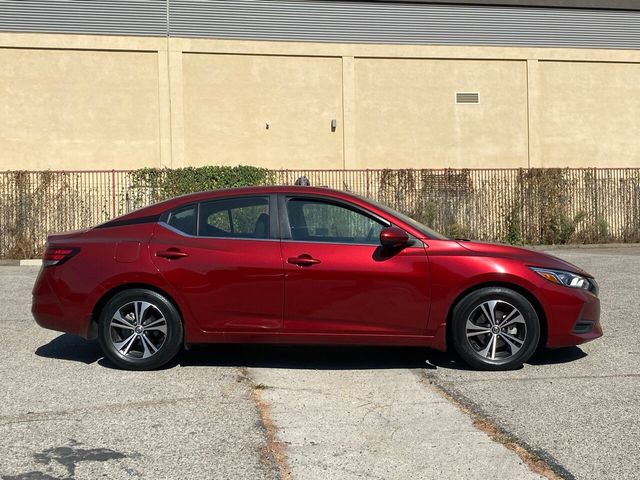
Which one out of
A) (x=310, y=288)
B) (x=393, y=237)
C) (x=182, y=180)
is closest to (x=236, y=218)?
(x=310, y=288)

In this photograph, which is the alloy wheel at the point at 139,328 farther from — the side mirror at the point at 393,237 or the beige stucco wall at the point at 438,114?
the beige stucco wall at the point at 438,114

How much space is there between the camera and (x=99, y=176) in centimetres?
1997

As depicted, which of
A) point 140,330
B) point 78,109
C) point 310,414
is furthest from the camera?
point 78,109

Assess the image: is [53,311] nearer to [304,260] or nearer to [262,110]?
[304,260]

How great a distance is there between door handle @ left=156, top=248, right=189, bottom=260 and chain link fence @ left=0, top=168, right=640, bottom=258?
13.7 meters

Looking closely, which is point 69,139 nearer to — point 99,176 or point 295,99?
point 99,176

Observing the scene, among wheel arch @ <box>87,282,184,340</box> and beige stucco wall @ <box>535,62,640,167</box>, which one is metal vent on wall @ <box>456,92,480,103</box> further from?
wheel arch @ <box>87,282,184,340</box>

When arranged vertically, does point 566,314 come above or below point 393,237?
below

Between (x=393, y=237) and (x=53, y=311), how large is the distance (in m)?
3.04

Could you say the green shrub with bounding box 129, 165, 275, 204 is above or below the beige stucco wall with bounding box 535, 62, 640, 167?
below

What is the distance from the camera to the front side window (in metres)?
6.71

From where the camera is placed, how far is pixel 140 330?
6.73 metres

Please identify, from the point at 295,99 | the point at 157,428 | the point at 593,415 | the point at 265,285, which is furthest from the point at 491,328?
the point at 295,99

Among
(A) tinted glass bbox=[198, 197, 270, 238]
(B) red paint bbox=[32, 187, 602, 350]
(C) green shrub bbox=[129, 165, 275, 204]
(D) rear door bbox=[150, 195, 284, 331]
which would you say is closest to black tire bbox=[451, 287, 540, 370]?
(B) red paint bbox=[32, 187, 602, 350]
